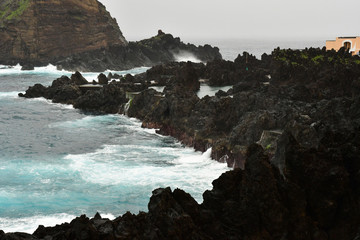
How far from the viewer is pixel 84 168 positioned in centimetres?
3138

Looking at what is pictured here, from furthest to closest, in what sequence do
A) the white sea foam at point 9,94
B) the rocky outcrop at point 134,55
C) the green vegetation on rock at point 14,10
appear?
1. the green vegetation on rock at point 14,10
2. the rocky outcrop at point 134,55
3. the white sea foam at point 9,94

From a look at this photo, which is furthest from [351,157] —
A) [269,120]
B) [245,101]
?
[245,101]

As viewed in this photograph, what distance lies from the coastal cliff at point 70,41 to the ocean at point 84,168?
234 feet

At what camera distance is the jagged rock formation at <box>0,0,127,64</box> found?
13125 centimetres

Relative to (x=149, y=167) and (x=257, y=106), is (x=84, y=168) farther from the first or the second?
(x=257, y=106)

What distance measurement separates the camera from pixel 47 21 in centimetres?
13912

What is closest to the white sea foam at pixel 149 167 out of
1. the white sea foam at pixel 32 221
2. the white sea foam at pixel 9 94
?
the white sea foam at pixel 32 221

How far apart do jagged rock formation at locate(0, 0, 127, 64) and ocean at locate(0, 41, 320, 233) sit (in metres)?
87.2

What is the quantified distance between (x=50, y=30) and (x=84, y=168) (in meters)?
119

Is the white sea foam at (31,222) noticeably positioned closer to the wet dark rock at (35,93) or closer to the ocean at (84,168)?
the ocean at (84,168)

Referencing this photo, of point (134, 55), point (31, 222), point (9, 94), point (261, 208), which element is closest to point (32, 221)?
point (31, 222)

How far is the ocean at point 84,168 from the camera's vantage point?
78.3 feet

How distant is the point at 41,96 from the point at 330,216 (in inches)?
2410

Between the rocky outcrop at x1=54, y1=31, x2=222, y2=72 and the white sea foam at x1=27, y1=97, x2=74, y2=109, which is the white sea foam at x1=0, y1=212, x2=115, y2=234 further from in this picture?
the rocky outcrop at x1=54, y1=31, x2=222, y2=72
